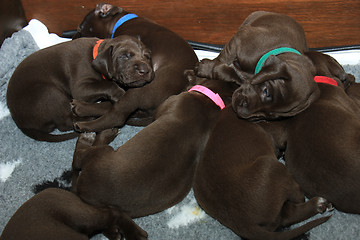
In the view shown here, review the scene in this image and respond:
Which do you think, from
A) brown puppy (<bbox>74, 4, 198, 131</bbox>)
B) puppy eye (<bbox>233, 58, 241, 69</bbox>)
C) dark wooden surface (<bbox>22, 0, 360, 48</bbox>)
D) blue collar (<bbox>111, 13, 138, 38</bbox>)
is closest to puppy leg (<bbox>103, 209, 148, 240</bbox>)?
brown puppy (<bbox>74, 4, 198, 131</bbox>)

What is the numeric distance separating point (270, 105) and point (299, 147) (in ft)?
1.15

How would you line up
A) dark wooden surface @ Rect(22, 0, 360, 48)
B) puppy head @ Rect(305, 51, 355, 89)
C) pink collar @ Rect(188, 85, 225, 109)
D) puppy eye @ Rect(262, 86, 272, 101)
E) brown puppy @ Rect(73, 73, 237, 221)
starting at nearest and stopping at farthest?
brown puppy @ Rect(73, 73, 237, 221)
puppy eye @ Rect(262, 86, 272, 101)
pink collar @ Rect(188, 85, 225, 109)
puppy head @ Rect(305, 51, 355, 89)
dark wooden surface @ Rect(22, 0, 360, 48)

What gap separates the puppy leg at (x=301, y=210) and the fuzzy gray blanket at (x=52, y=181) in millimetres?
207

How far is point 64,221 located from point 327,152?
1.74 metres

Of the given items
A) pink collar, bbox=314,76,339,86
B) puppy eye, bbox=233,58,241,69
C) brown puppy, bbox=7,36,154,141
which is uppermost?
pink collar, bbox=314,76,339,86

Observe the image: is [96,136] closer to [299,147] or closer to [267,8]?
[299,147]

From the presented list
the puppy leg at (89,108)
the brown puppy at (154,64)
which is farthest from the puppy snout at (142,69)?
the puppy leg at (89,108)

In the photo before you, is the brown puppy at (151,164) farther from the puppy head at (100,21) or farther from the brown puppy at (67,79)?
the puppy head at (100,21)

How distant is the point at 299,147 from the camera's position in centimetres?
285

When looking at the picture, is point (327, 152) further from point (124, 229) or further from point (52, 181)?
point (52, 181)

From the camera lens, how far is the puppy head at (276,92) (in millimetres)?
2814

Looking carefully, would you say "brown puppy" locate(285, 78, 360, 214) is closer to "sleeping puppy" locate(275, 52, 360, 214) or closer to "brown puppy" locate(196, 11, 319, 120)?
"sleeping puppy" locate(275, 52, 360, 214)

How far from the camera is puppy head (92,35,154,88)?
11.2ft

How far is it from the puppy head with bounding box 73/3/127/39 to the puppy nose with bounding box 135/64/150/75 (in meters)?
1.00
